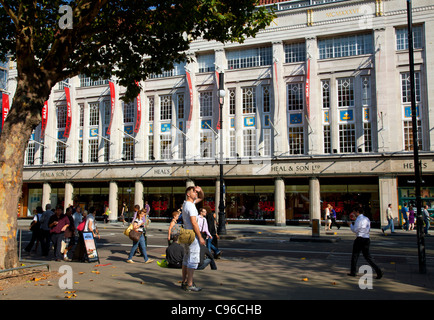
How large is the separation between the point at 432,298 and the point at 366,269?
3103 millimetres

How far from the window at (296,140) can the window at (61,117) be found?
74.3ft

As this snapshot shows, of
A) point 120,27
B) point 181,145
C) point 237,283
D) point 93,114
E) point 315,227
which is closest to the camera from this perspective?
point 237,283

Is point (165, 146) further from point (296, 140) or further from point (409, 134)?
point (409, 134)

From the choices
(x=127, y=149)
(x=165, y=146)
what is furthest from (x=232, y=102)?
(x=127, y=149)

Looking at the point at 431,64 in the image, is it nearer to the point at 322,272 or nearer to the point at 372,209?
the point at 372,209

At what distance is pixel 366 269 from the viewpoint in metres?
10.0

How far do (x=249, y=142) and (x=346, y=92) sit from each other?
8324 mm

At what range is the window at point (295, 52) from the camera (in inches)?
1182

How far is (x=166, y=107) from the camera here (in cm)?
3359

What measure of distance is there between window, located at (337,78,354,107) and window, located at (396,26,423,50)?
410cm

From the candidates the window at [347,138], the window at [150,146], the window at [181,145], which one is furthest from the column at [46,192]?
the window at [347,138]

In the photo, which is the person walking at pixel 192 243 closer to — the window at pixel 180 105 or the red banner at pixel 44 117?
the window at pixel 180 105

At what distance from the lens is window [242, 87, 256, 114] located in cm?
3081
